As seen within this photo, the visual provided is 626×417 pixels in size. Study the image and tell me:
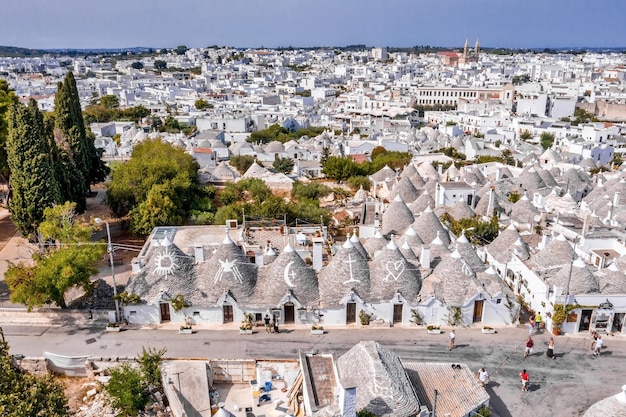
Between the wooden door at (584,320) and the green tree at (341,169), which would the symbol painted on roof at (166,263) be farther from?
the green tree at (341,169)

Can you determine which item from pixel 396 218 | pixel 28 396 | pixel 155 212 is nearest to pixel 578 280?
pixel 396 218

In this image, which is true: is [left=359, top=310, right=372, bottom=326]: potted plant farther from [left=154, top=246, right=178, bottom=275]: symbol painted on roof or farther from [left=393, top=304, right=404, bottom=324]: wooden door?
[left=154, top=246, right=178, bottom=275]: symbol painted on roof

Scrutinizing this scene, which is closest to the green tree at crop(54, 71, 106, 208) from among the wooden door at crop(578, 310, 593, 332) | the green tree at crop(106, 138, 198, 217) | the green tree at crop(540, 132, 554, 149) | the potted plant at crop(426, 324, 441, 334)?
the green tree at crop(106, 138, 198, 217)

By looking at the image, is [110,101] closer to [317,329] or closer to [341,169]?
[341,169]

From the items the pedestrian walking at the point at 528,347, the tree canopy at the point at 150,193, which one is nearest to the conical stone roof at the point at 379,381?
the pedestrian walking at the point at 528,347

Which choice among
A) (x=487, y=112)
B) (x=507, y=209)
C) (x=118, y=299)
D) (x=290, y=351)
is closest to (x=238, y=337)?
(x=290, y=351)
